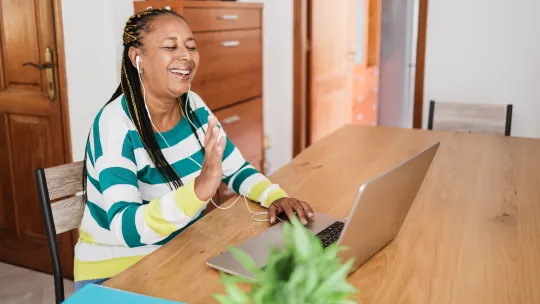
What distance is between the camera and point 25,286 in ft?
8.92

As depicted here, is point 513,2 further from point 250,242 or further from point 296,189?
point 250,242

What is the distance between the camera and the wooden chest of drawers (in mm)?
2854

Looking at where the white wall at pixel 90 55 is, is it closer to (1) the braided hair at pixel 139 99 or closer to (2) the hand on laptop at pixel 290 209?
(1) the braided hair at pixel 139 99

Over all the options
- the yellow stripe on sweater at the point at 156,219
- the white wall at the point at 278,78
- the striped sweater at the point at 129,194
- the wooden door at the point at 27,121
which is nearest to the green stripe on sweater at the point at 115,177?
the striped sweater at the point at 129,194

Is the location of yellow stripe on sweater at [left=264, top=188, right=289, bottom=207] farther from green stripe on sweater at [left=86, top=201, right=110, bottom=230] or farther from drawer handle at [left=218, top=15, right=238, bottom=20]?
drawer handle at [left=218, top=15, right=238, bottom=20]

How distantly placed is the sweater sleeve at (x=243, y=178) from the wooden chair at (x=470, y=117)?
4.40 feet

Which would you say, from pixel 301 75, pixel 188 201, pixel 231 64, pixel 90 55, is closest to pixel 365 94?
pixel 301 75

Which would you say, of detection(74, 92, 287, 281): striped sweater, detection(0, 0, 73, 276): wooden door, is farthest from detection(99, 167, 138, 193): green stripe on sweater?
detection(0, 0, 73, 276): wooden door

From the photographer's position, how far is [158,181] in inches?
59.1

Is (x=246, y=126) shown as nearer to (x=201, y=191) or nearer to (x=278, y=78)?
(x=278, y=78)

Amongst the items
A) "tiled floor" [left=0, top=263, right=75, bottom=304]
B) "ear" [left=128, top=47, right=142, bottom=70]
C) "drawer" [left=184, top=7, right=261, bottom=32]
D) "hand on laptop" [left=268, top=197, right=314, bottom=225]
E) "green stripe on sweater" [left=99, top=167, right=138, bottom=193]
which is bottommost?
"tiled floor" [left=0, top=263, right=75, bottom=304]

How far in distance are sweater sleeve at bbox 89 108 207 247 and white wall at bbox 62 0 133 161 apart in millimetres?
1165

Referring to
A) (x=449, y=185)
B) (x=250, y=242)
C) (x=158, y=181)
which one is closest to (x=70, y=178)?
(x=158, y=181)

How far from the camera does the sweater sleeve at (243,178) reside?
1514 mm
